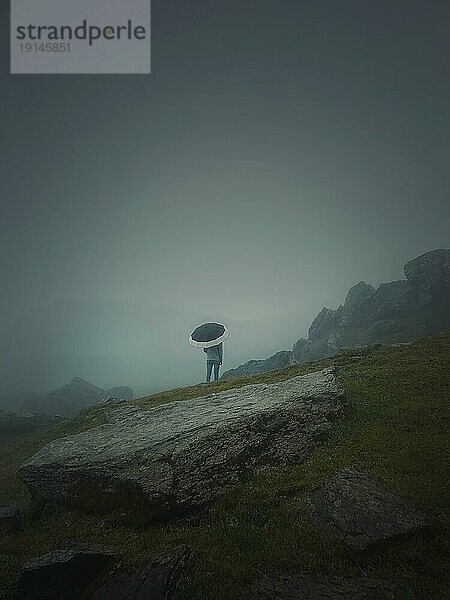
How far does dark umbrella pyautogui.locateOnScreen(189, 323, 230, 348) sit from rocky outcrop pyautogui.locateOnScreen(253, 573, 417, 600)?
2649cm

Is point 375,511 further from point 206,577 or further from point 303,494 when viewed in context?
point 206,577

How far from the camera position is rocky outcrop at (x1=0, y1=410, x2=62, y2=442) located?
166 feet

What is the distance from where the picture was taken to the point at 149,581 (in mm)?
8039

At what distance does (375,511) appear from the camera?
32.1 feet

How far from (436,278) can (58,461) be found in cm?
9330

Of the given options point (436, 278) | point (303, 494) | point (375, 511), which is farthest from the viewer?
point (436, 278)

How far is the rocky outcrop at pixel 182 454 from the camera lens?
1162 centimetres

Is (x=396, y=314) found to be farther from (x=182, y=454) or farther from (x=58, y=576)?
(x=58, y=576)

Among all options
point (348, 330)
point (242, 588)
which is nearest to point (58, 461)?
point (242, 588)

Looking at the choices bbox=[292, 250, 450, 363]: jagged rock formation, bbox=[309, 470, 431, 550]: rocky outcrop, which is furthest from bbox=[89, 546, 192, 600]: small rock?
bbox=[292, 250, 450, 363]: jagged rock formation

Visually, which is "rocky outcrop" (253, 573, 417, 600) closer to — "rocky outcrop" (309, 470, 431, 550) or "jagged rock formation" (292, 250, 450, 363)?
"rocky outcrop" (309, 470, 431, 550)

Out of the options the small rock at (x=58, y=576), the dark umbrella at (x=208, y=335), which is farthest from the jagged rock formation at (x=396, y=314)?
the small rock at (x=58, y=576)

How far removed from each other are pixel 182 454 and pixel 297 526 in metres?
4.82

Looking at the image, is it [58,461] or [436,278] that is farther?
[436,278]
